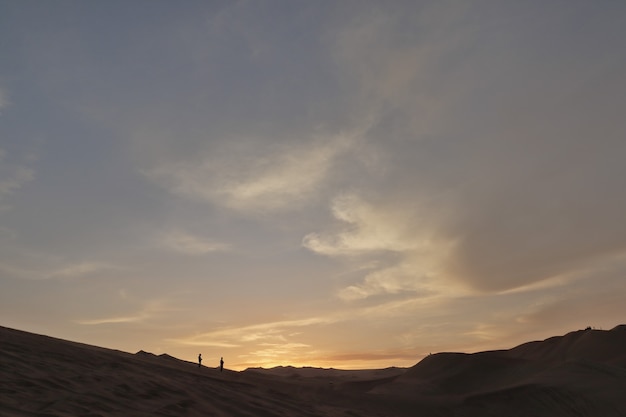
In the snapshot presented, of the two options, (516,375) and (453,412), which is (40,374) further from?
(516,375)

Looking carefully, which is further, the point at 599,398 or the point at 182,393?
the point at 599,398

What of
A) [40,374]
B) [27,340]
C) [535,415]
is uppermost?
[27,340]

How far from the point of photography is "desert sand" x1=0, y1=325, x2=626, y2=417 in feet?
30.2

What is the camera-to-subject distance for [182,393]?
1153cm

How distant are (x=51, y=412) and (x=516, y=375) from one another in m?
28.5

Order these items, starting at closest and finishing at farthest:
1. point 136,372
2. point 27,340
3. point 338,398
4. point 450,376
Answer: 1. point 136,372
2. point 27,340
3. point 338,398
4. point 450,376

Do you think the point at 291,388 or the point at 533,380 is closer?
the point at 533,380

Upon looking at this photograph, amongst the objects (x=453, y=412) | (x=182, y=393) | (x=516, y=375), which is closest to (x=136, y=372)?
Answer: (x=182, y=393)

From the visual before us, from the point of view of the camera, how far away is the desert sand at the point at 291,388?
9.22 meters

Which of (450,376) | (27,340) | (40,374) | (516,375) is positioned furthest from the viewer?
(450,376)

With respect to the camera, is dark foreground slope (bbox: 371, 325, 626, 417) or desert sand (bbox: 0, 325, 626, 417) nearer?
desert sand (bbox: 0, 325, 626, 417)

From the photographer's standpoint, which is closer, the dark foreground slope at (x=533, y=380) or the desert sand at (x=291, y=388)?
the desert sand at (x=291, y=388)

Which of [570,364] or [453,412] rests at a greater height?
[570,364]

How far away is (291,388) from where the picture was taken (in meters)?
26.4
